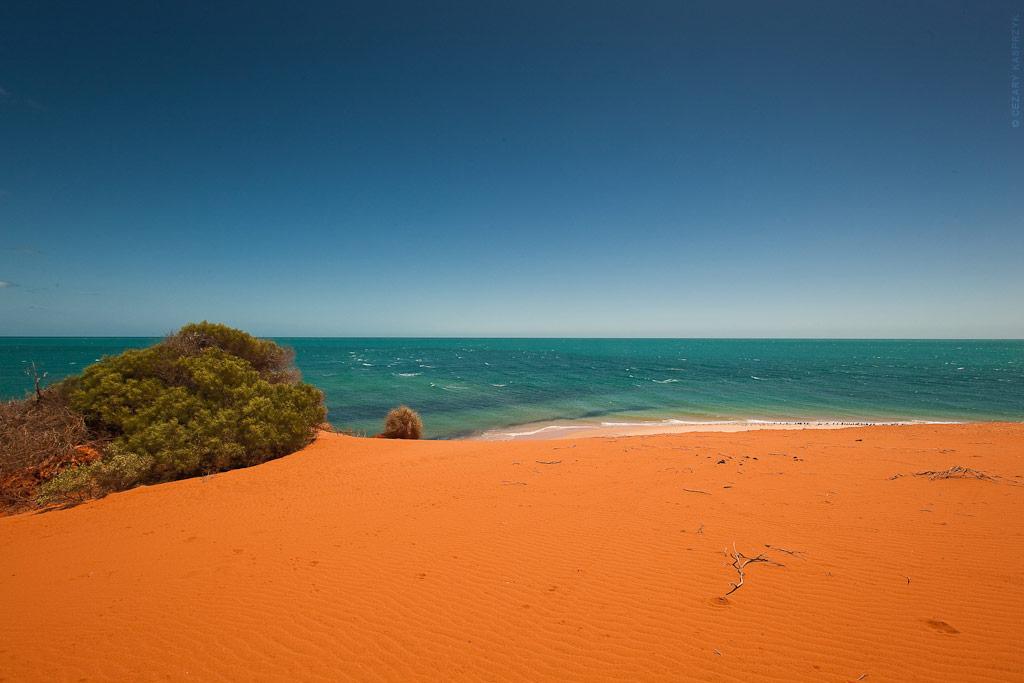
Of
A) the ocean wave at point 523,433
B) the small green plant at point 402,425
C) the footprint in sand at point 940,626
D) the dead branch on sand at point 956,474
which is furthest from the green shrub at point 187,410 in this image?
the dead branch on sand at point 956,474

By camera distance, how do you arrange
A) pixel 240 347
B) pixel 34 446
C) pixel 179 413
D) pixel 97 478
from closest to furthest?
pixel 97 478 < pixel 34 446 < pixel 179 413 < pixel 240 347

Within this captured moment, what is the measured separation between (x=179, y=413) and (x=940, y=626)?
14.5 m

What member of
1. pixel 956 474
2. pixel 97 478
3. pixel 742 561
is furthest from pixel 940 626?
pixel 97 478

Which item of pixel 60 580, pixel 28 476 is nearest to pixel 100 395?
pixel 28 476

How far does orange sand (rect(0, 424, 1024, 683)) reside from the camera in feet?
12.0

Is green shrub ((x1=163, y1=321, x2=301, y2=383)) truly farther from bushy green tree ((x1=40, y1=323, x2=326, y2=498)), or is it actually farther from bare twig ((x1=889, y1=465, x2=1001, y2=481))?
bare twig ((x1=889, y1=465, x2=1001, y2=481))

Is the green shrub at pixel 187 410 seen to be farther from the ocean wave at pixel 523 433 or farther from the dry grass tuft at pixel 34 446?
the ocean wave at pixel 523 433

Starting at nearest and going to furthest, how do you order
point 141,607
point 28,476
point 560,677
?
point 560,677 < point 141,607 < point 28,476

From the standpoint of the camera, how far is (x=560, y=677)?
3451 mm

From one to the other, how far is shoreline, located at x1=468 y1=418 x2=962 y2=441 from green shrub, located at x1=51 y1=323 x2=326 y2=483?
27.6 feet

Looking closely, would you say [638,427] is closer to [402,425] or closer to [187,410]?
[402,425]

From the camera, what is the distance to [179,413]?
10625 millimetres

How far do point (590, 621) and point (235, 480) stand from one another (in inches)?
345

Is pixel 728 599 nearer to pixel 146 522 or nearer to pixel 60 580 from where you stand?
pixel 60 580
